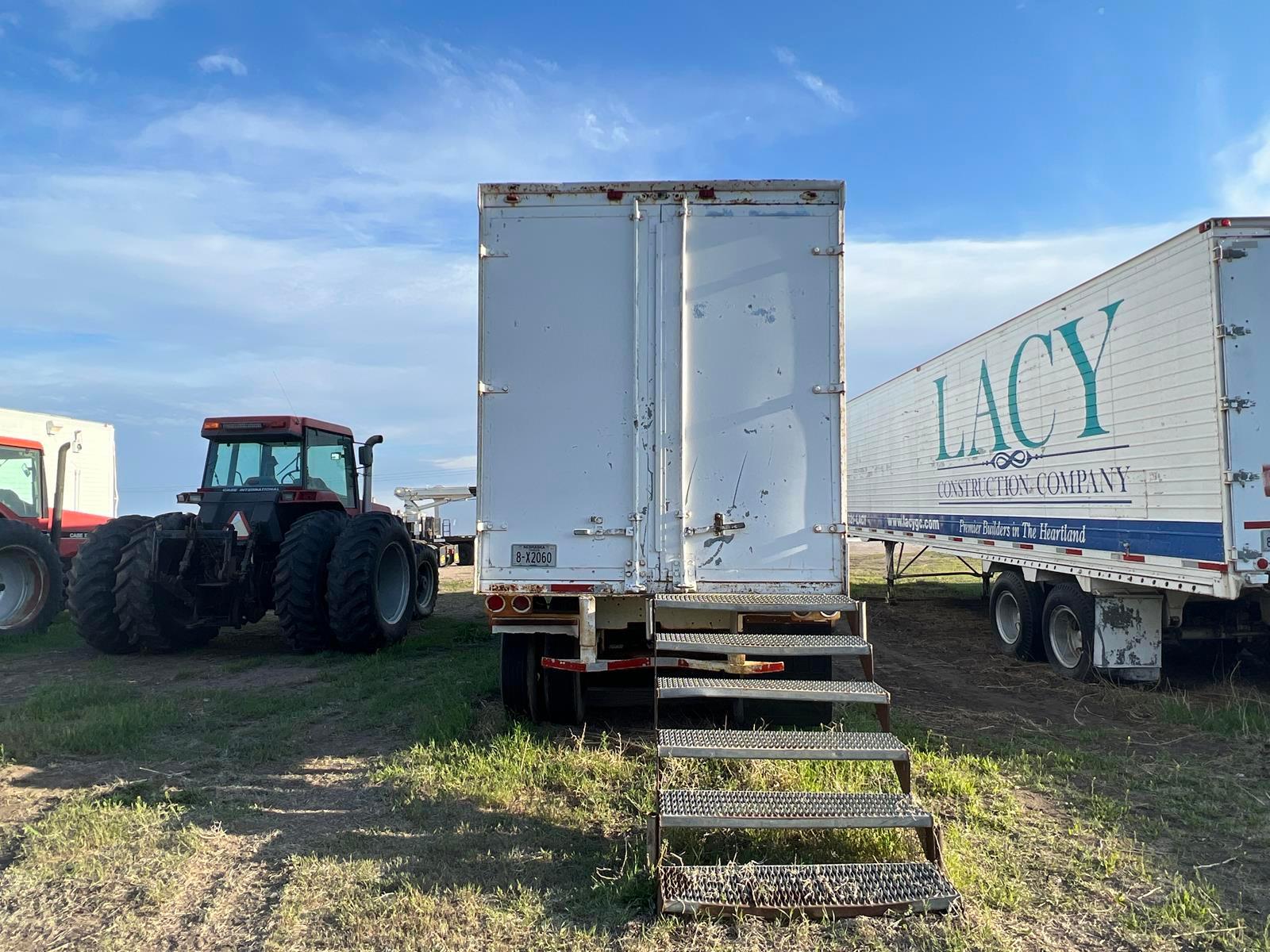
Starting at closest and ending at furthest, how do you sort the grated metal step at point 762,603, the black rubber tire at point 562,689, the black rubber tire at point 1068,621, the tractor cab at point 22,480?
the grated metal step at point 762,603
the black rubber tire at point 562,689
the black rubber tire at point 1068,621
the tractor cab at point 22,480

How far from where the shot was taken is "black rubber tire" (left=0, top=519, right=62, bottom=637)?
10.2m

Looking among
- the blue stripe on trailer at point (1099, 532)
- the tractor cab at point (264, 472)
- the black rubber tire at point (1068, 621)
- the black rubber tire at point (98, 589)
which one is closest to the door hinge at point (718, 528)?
the blue stripe on trailer at point (1099, 532)

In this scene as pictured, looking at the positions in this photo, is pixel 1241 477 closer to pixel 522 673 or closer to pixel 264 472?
pixel 522 673

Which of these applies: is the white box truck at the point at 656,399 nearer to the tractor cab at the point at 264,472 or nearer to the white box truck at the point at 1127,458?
the white box truck at the point at 1127,458

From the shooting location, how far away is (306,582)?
8.55 meters

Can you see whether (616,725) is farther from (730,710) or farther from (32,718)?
(32,718)

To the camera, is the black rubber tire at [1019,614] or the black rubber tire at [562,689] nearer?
the black rubber tire at [562,689]

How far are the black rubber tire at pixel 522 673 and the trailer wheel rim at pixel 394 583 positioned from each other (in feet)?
12.9

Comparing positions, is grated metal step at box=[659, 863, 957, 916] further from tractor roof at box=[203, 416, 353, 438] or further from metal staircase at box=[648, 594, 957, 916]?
tractor roof at box=[203, 416, 353, 438]

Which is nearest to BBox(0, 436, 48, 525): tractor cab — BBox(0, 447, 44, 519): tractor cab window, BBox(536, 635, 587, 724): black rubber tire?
BBox(0, 447, 44, 519): tractor cab window

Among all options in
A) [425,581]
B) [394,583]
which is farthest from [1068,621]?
[425,581]

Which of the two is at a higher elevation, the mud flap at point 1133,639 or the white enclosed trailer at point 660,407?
the white enclosed trailer at point 660,407

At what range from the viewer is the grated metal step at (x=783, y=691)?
4352 mm

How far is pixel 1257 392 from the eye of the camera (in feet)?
20.7
